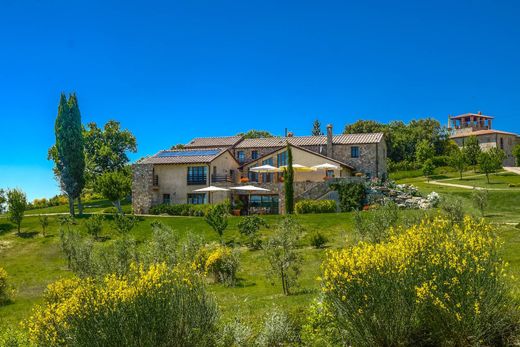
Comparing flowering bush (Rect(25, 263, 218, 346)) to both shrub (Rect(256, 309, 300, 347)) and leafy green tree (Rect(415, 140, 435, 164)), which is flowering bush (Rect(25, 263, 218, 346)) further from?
leafy green tree (Rect(415, 140, 435, 164))

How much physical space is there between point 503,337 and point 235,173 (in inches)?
1943

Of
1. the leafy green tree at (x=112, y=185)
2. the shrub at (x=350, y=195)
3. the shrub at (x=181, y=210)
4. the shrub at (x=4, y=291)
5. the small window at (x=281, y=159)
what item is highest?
the small window at (x=281, y=159)

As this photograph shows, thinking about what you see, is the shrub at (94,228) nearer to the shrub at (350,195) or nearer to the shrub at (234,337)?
the shrub at (350,195)

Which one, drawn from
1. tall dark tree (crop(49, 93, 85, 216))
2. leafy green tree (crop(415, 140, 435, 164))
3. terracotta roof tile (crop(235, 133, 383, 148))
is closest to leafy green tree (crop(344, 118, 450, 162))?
leafy green tree (crop(415, 140, 435, 164))

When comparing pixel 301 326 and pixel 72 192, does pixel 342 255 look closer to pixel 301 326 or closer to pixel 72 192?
pixel 301 326

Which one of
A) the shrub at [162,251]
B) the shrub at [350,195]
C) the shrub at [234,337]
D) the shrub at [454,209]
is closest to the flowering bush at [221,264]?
the shrub at [162,251]

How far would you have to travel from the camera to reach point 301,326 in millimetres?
12555

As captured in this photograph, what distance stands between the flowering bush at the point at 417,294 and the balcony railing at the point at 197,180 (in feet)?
145

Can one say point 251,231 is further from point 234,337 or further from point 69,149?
point 69,149

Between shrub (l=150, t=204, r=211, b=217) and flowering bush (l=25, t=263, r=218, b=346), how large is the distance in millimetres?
36718

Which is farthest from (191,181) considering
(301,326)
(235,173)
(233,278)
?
(301,326)

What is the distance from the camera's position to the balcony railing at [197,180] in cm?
5381

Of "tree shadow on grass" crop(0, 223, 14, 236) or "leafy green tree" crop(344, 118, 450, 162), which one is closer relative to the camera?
"tree shadow on grass" crop(0, 223, 14, 236)

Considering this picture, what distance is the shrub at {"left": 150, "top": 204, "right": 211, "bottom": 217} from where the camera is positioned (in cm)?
4866
